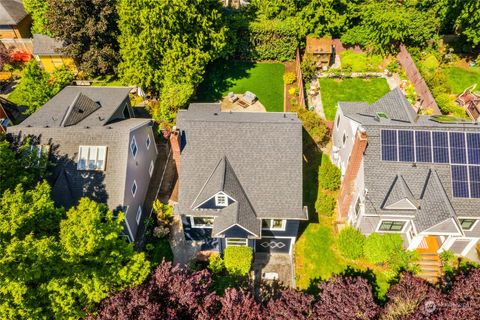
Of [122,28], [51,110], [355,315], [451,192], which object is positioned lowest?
[355,315]

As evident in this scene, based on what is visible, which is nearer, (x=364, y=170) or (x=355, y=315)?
(x=355, y=315)

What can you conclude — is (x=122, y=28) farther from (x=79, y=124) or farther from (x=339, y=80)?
(x=339, y=80)

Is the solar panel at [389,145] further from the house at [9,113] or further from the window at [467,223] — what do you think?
the house at [9,113]

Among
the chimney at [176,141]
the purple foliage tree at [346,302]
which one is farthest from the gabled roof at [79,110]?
the purple foliage tree at [346,302]

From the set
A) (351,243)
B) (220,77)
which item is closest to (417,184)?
(351,243)

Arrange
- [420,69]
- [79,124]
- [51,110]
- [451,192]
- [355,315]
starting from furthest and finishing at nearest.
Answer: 1. [420,69]
2. [51,110]
3. [79,124]
4. [451,192]
5. [355,315]

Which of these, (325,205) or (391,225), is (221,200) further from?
(391,225)

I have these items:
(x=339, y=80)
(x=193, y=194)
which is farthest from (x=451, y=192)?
(x=339, y=80)
